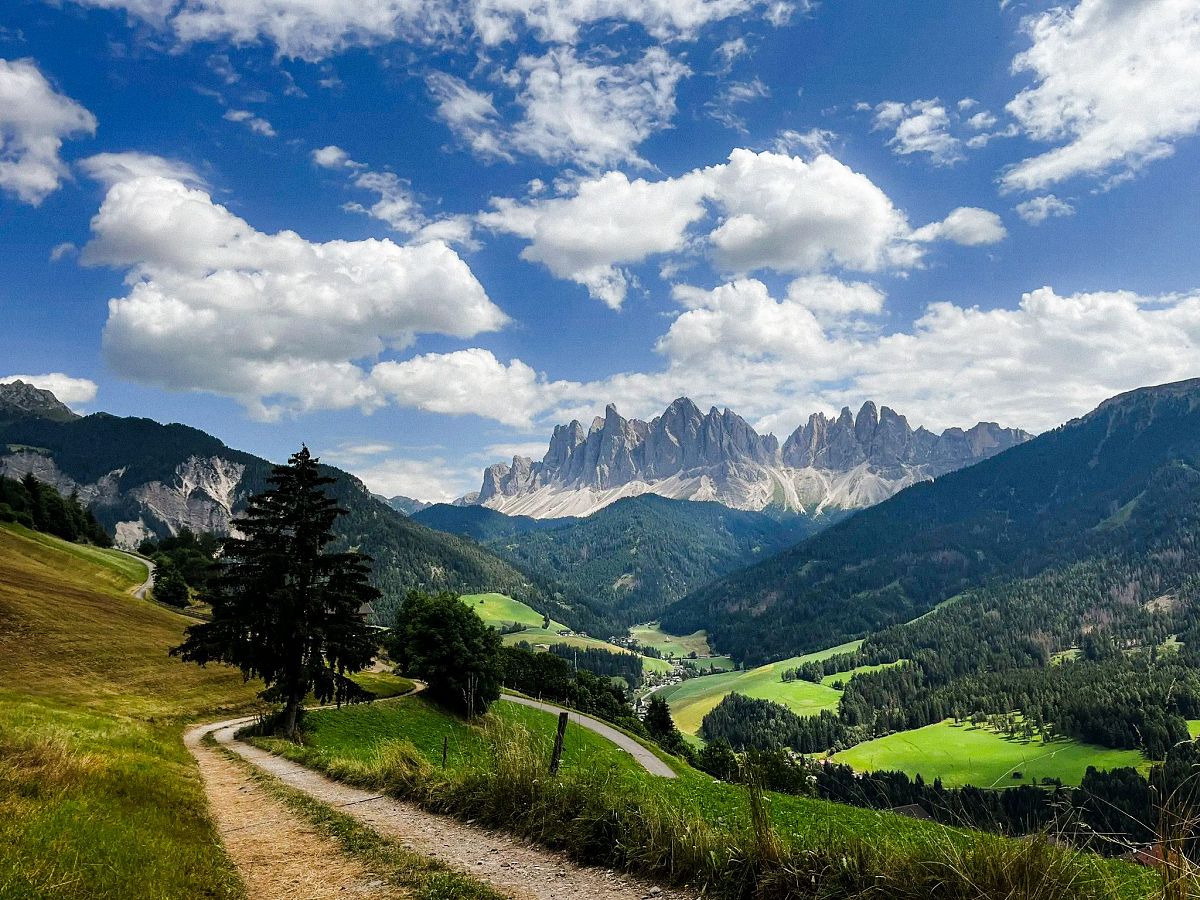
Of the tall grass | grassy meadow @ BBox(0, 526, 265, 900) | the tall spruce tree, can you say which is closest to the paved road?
the tall spruce tree

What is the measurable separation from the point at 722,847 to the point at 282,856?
379 inches

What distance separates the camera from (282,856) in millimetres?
13594

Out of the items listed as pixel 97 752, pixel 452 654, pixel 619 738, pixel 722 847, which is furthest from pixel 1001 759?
pixel 97 752

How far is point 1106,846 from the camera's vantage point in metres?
8.55

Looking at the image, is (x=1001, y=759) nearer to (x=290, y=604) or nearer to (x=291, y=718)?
(x=291, y=718)

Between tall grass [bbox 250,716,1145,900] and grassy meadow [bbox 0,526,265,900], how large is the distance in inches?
210

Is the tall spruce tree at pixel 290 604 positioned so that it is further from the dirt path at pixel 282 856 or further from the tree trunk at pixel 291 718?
the dirt path at pixel 282 856

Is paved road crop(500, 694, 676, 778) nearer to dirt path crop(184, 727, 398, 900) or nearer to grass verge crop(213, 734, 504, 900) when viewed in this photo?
dirt path crop(184, 727, 398, 900)

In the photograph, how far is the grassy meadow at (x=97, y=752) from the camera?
966 cm

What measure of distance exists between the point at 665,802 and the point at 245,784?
18.7 m

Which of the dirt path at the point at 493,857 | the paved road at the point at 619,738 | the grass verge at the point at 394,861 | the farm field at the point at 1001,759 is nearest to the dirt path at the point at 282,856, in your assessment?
the grass verge at the point at 394,861

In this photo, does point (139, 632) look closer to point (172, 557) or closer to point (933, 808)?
point (933, 808)

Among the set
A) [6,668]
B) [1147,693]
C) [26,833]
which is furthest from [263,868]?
[1147,693]

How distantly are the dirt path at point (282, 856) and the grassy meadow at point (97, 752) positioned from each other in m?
0.63
